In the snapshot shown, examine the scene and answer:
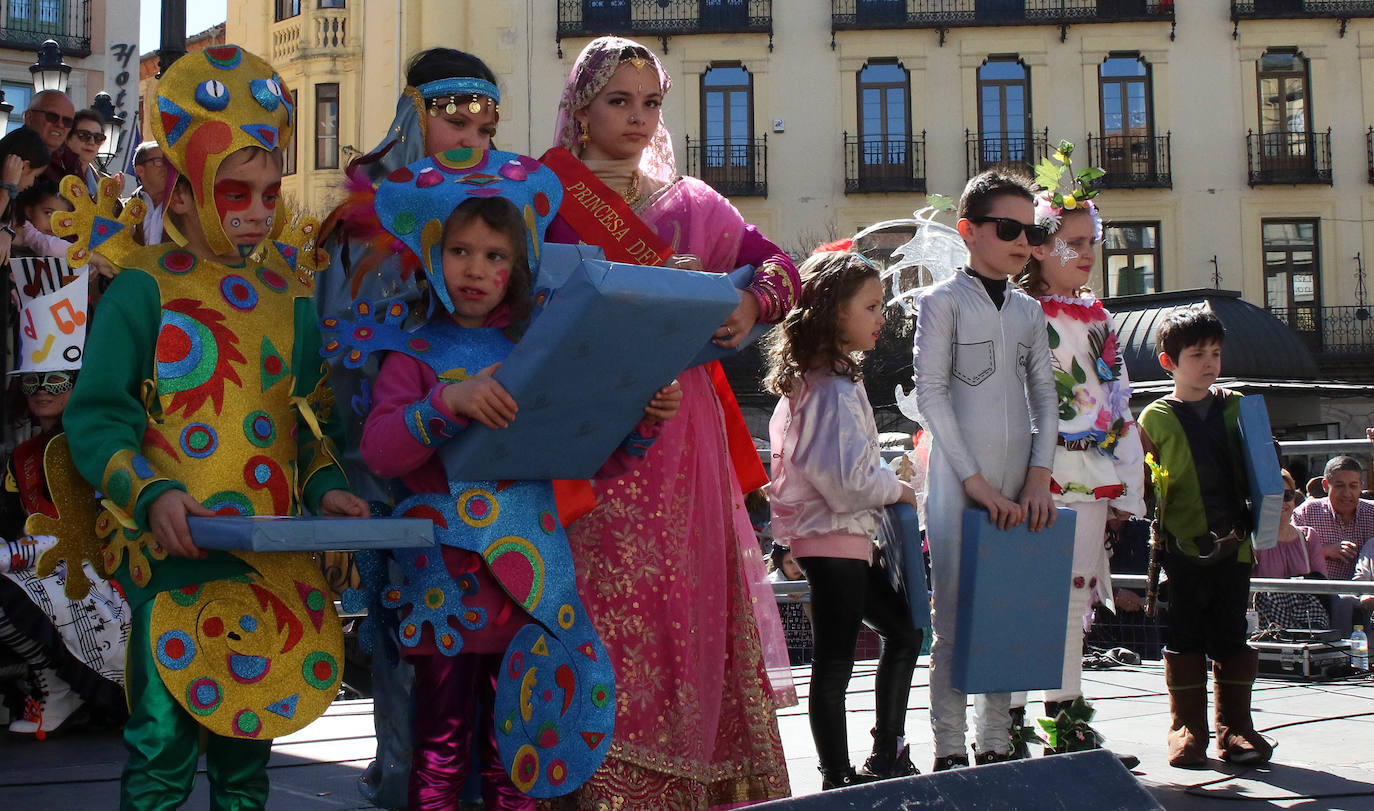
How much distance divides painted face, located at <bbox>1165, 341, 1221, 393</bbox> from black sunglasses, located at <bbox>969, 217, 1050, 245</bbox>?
837 millimetres

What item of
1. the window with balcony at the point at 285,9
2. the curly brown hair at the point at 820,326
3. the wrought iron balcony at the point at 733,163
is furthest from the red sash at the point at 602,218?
the window with balcony at the point at 285,9

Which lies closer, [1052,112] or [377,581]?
[377,581]

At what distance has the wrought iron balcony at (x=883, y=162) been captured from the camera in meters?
28.2

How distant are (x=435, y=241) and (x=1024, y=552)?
6.26 feet

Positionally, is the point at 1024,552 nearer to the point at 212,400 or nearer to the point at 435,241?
the point at 435,241

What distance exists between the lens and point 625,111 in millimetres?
3275

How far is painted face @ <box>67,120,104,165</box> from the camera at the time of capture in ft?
23.4

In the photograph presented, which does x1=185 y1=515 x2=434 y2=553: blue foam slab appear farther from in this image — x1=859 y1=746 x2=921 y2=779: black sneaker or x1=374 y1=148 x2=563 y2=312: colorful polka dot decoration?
x1=859 y1=746 x2=921 y2=779: black sneaker

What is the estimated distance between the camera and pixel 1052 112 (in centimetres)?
2823

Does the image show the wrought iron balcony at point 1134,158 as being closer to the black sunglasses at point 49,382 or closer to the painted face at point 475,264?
the black sunglasses at point 49,382

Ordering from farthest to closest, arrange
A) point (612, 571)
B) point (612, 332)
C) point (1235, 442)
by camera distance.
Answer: point (1235, 442), point (612, 571), point (612, 332)

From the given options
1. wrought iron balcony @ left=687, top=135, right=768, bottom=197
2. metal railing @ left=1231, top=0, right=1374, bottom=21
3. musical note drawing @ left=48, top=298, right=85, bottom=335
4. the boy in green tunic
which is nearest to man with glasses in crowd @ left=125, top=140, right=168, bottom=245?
musical note drawing @ left=48, top=298, right=85, bottom=335

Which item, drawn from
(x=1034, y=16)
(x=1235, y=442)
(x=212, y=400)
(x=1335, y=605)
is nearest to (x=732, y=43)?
(x=1034, y=16)

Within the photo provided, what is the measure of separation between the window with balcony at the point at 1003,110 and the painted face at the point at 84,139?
22527 millimetres
